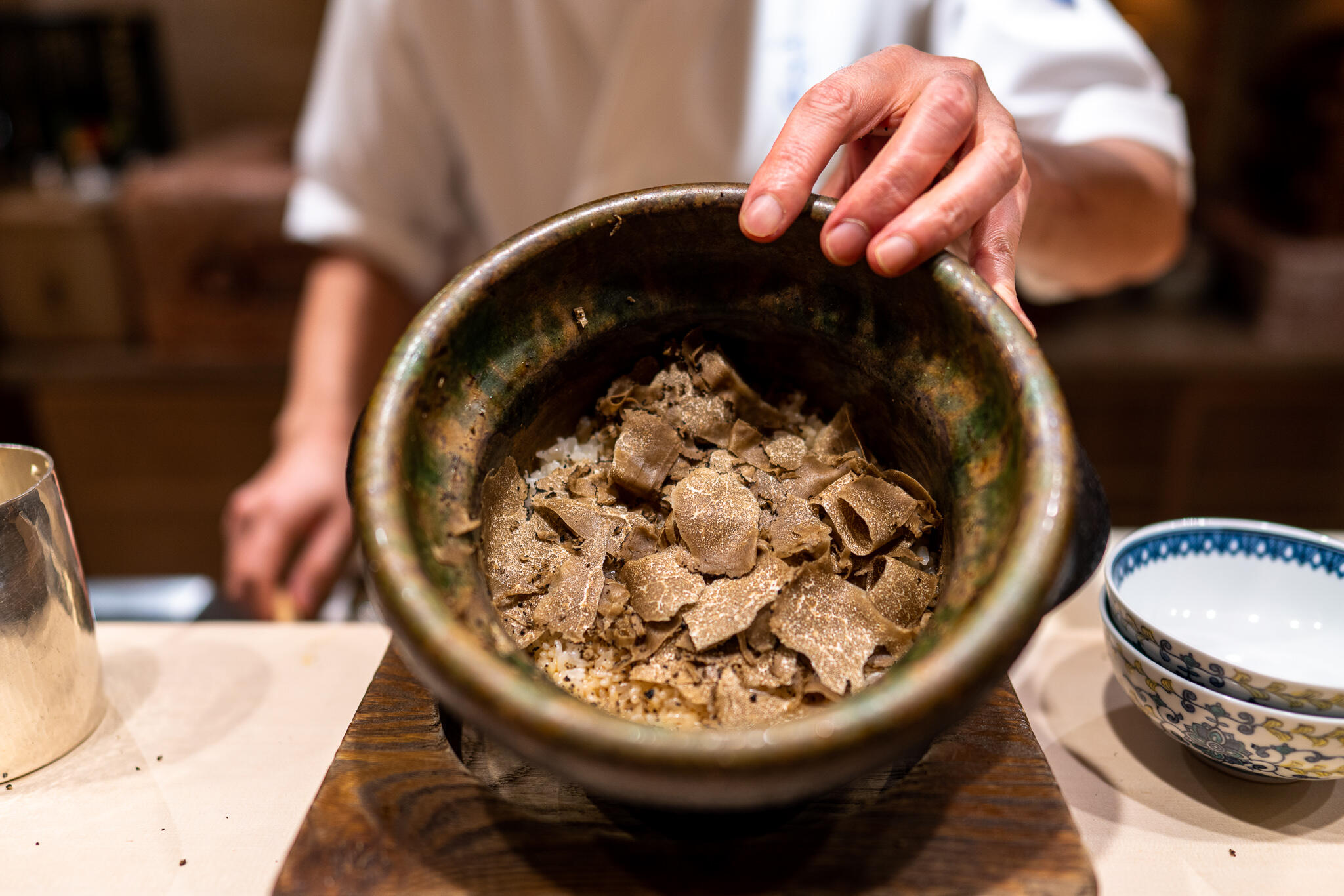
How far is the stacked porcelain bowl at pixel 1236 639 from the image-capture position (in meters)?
0.61

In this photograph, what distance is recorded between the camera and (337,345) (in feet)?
5.02

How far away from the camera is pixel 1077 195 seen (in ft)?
3.51

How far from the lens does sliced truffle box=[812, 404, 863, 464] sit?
2.26 ft

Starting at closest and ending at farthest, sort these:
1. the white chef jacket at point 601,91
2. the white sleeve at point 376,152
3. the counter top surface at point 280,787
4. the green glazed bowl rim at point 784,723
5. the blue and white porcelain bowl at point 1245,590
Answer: the green glazed bowl rim at point 784,723 < the counter top surface at point 280,787 < the blue and white porcelain bowl at point 1245,590 < the white chef jacket at point 601,91 < the white sleeve at point 376,152

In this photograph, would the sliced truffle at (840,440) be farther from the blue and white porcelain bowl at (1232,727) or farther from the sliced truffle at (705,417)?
the blue and white porcelain bowl at (1232,727)

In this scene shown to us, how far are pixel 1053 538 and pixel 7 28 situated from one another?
109 inches

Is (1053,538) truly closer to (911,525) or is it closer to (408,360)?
(911,525)

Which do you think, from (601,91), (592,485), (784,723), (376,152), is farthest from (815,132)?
(376,152)

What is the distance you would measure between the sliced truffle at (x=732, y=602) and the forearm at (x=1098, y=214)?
562 mm

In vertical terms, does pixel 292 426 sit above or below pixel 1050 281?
below

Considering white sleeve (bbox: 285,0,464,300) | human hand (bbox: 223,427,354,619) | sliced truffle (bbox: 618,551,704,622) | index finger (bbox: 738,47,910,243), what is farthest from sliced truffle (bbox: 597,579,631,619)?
white sleeve (bbox: 285,0,464,300)

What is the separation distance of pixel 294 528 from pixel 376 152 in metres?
0.62

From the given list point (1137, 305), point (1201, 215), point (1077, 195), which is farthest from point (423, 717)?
point (1201, 215)

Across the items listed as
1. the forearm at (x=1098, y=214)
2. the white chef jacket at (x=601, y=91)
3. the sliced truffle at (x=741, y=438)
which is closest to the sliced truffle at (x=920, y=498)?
the sliced truffle at (x=741, y=438)
